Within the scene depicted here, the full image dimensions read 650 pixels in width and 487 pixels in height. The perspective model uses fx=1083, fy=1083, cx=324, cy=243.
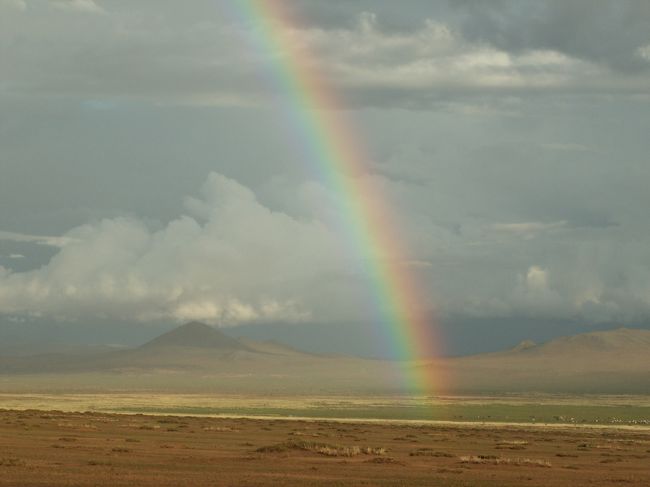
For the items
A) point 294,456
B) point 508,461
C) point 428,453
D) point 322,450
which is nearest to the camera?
point 508,461

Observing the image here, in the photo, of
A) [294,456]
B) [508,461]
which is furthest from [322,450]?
[508,461]

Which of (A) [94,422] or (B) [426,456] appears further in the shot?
(A) [94,422]

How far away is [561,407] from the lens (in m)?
157

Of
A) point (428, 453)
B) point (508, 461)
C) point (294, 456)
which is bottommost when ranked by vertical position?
point (508, 461)

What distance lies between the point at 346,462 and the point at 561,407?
114 metres

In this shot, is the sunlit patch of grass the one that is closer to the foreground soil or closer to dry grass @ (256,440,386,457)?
the foreground soil

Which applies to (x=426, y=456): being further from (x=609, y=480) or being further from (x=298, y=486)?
(x=298, y=486)

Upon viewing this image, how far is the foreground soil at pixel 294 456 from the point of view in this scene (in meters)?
40.8

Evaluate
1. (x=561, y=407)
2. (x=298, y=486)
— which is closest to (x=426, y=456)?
(x=298, y=486)

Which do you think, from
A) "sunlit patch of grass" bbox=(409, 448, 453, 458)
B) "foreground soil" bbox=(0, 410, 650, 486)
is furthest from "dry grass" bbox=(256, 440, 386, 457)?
"sunlit patch of grass" bbox=(409, 448, 453, 458)

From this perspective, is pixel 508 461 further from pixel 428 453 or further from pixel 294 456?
pixel 294 456

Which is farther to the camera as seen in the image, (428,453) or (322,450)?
(428,453)

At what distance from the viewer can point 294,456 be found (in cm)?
5166

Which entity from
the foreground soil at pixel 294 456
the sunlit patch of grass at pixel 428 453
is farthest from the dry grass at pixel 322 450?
the sunlit patch of grass at pixel 428 453
